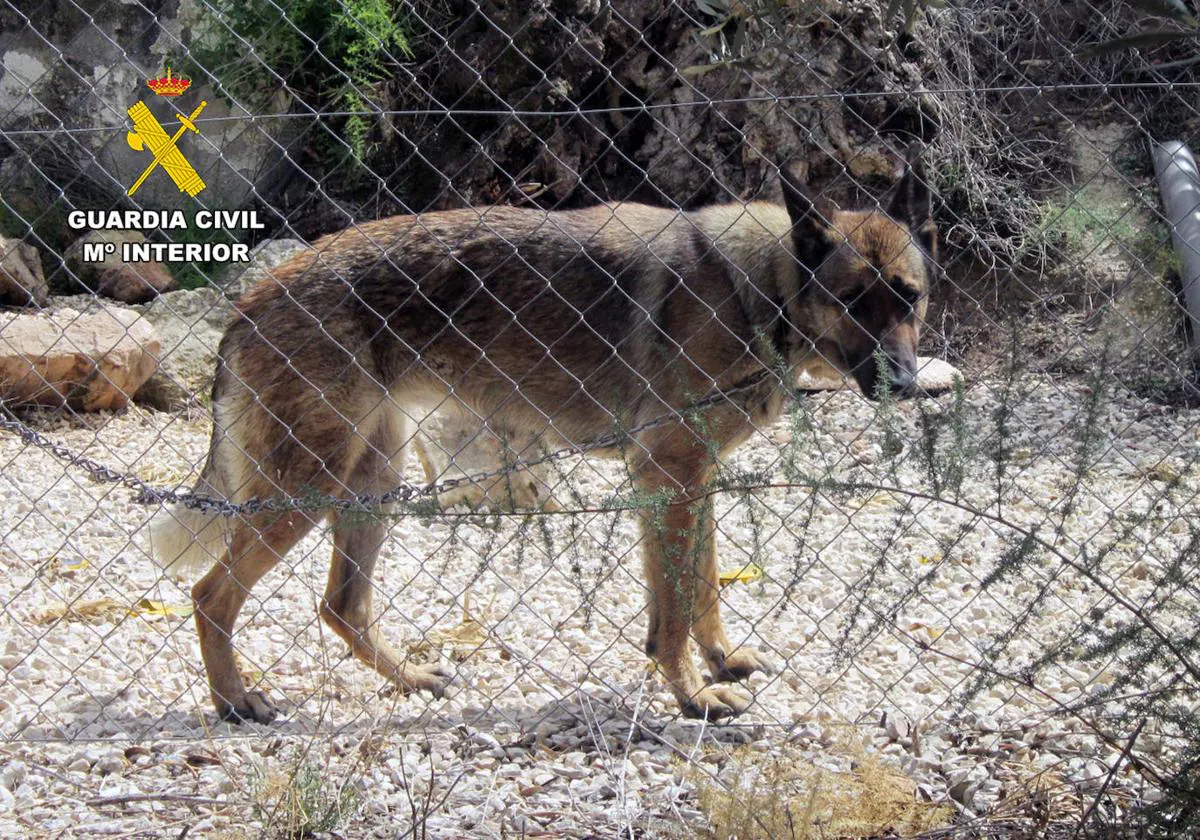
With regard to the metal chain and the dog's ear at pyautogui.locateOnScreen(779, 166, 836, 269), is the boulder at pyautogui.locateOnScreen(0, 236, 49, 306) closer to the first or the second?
the metal chain

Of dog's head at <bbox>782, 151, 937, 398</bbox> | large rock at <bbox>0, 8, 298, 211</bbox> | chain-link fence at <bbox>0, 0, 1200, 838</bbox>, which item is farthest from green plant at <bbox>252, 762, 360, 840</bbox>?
large rock at <bbox>0, 8, 298, 211</bbox>

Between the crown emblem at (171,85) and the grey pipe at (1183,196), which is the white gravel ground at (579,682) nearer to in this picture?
the grey pipe at (1183,196)

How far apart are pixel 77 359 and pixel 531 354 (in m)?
3.83

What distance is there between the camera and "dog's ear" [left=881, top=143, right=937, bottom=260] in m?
3.97

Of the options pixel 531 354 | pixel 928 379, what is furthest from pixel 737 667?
pixel 928 379

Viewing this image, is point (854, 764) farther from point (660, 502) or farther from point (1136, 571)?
point (1136, 571)

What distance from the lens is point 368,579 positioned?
4082 mm

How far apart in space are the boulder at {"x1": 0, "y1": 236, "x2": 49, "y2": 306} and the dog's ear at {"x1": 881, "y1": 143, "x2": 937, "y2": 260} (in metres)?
5.62

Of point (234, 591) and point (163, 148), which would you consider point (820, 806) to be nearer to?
point (234, 591)

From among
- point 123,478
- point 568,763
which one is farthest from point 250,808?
point 123,478

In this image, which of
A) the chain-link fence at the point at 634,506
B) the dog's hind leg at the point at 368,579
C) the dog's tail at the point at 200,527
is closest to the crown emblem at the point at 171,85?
the chain-link fence at the point at 634,506

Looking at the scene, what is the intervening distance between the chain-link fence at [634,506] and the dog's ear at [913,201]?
0.06 ft

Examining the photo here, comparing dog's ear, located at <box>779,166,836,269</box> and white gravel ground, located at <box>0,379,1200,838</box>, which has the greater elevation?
dog's ear, located at <box>779,166,836,269</box>

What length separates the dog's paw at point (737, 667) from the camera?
3.98 metres
